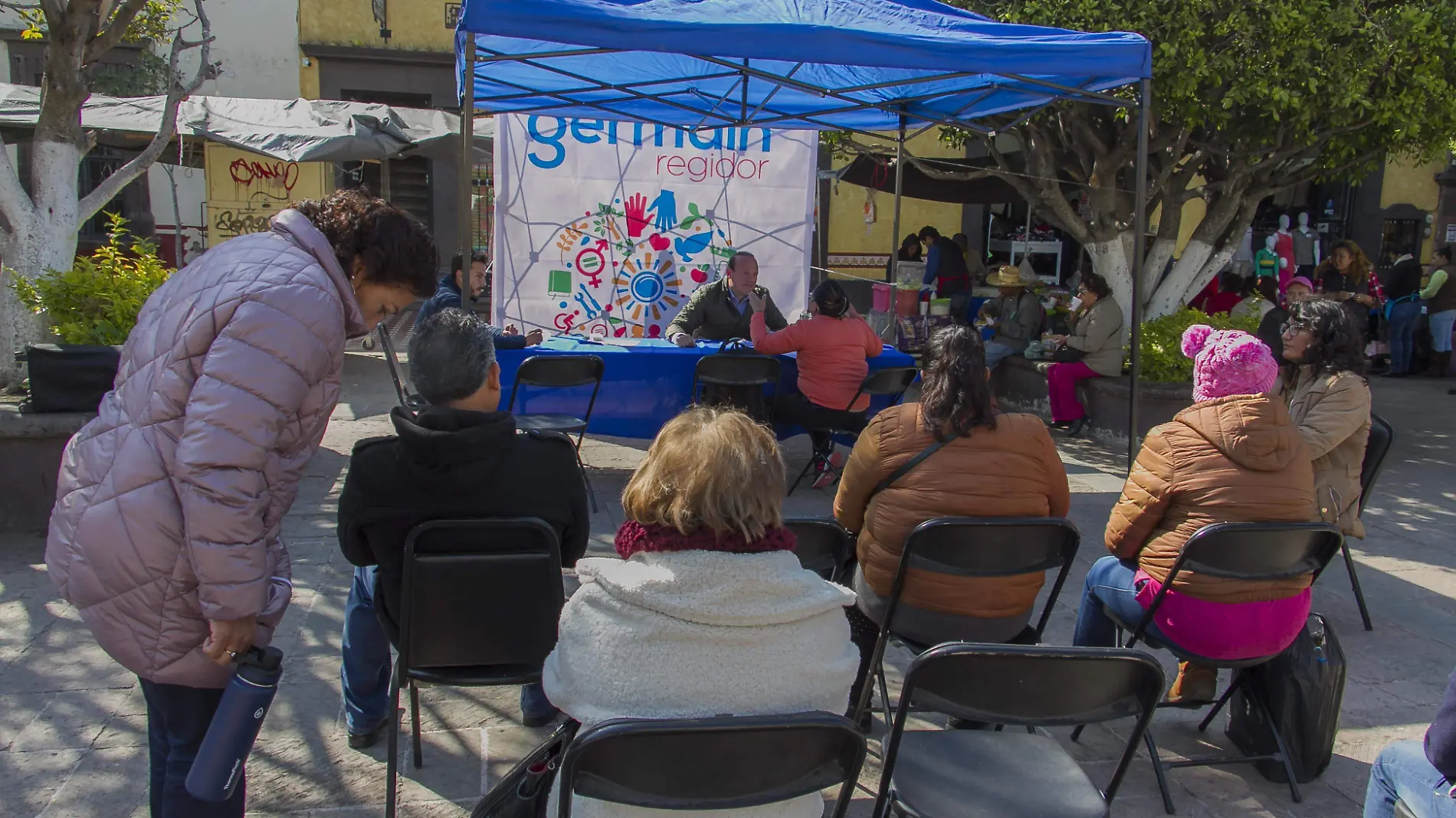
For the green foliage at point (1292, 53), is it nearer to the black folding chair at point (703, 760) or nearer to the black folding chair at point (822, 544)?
the black folding chair at point (822, 544)

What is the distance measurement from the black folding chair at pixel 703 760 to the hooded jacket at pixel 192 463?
2.46 ft

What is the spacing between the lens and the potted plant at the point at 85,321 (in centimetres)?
488

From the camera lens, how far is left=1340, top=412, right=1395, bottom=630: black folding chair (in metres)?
4.23

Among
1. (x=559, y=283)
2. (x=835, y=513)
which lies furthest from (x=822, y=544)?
(x=559, y=283)

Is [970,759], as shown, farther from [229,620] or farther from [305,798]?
[305,798]

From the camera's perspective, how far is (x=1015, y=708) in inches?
83.4

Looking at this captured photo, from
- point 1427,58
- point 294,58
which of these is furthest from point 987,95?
point 294,58

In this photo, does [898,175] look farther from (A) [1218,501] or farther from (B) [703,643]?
(B) [703,643]

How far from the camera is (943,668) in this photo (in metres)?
2.12

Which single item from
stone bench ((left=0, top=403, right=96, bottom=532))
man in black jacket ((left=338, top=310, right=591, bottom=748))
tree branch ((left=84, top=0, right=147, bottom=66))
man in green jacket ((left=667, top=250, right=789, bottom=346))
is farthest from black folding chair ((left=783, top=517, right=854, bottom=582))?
tree branch ((left=84, top=0, right=147, bottom=66))

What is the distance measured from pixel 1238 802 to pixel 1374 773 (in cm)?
78

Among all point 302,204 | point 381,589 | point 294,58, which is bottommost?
point 381,589

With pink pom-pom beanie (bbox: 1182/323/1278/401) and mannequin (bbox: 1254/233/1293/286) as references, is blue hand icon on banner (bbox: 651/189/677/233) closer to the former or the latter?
pink pom-pom beanie (bbox: 1182/323/1278/401)

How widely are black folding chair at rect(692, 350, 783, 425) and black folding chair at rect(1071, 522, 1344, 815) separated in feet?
10.5
